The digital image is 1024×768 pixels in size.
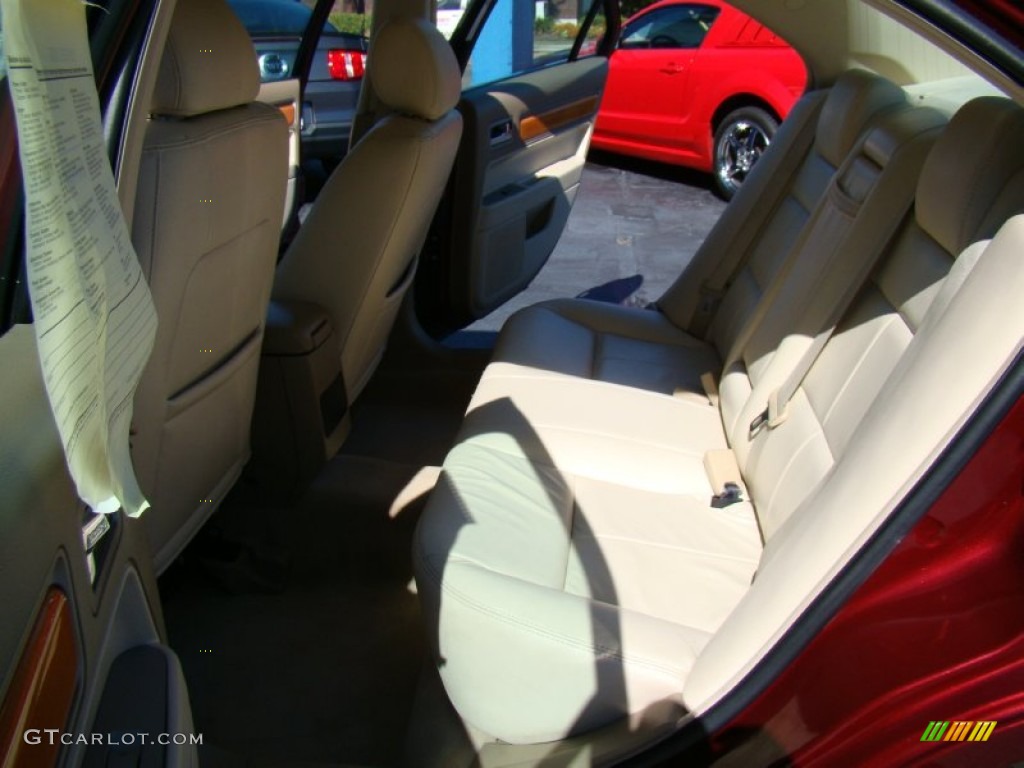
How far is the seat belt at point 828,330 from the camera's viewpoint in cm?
168

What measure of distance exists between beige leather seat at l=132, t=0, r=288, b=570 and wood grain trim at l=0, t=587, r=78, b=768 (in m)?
0.46

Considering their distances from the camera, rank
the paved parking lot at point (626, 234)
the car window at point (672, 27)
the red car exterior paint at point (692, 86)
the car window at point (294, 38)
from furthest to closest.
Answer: the car window at point (672, 27)
the red car exterior paint at point (692, 86)
the paved parking lot at point (626, 234)
the car window at point (294, 38)

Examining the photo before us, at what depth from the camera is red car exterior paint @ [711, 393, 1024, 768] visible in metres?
1.02

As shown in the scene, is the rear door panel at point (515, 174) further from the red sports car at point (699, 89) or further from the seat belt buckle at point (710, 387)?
the red sports car at point (699, 89)

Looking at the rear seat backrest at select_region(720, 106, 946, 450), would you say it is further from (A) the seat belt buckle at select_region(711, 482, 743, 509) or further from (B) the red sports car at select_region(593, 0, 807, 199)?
(B) the red sports car at select_region(593, 0, 807, 199)

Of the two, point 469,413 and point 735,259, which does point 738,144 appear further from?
point 469,413

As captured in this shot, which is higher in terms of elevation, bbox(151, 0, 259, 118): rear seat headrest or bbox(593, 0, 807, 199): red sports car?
bbox(151, 0, 259, 118): rear seat headrest

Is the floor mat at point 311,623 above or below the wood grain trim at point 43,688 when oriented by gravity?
below

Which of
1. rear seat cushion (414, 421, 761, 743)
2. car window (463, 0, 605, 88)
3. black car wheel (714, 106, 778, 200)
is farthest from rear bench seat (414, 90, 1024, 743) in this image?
black car wheel (714, 106, 778, 200)

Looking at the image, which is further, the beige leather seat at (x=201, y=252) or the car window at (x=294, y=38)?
the car window at (x=294, y=38)

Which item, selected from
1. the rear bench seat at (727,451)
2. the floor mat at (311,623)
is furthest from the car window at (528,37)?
the floor mat at (311,623)

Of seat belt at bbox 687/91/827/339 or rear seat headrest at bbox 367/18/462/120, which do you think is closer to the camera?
rear seat headrest at bbox 367/18/462/120

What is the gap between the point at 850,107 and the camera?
6.75 feet

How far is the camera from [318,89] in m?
3.55
